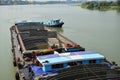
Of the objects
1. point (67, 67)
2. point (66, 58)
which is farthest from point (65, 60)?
point (67, 67)

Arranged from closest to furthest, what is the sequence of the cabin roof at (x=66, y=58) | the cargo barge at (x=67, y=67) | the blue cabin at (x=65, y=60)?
the cargo barge at (x=67, y=67), the blue cabin at (x=65, y=60), the cabin roof at (x=66, y=58)

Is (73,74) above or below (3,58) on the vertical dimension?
above

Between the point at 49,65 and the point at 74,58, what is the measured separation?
110 cm

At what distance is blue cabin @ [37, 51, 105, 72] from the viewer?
9805mm

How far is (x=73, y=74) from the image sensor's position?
27.9ft

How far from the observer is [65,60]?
996 cm

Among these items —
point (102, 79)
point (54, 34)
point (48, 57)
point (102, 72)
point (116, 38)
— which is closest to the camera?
point (102, 79)

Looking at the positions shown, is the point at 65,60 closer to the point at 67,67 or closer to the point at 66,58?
the point at 66,58

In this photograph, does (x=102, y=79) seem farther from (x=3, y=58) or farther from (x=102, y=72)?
(x=3, y=58)

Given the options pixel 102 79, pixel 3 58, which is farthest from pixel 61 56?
pixel 3 58

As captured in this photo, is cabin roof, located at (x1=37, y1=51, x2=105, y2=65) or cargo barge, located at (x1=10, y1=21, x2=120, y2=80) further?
cabin roof, located at (x1=37, y1=51, x2=105, y2=65)

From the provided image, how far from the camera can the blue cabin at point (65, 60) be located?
980 centimetres

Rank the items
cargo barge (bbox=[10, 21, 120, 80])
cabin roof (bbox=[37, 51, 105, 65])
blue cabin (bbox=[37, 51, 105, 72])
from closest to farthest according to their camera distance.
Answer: cargo barge (bbox=[10, 21, 120, 80]), blue cabin (bbox=[37, 51, 105, 72]), cabin roof (bbox=[37, 51, 105, 65])

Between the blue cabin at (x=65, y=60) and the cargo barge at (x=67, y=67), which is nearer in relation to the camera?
the cargo barge at (x=67, y=67)
